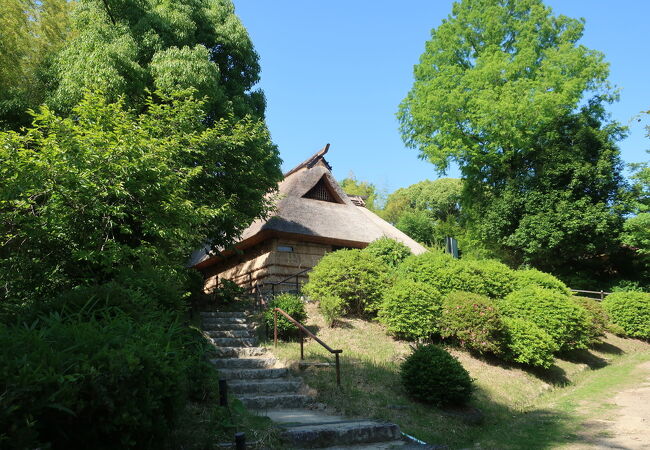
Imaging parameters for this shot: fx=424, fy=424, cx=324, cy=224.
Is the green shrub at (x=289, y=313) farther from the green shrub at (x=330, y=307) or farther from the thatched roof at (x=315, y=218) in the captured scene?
the thatched roof at (x=315, y=218)

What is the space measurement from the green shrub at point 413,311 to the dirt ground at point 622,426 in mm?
3745

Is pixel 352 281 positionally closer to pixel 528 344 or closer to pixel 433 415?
pixel 528 344

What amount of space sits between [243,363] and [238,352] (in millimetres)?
751

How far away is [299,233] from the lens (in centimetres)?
1573

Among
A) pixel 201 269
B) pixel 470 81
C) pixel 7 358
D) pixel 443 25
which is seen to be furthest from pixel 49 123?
pixel 443 25

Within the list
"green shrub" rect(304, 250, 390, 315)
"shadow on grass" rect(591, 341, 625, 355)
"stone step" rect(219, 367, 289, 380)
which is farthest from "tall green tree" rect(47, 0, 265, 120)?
"shadow on grass" rect(591, 341, 625, 355)


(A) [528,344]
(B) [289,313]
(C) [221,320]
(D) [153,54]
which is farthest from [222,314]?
(A) [528,344]

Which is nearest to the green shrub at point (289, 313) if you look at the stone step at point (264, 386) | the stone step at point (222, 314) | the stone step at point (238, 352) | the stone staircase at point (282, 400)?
the stone staircase at point (282, 400)

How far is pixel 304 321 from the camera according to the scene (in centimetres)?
1118

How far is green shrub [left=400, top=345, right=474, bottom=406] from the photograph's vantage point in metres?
6.91

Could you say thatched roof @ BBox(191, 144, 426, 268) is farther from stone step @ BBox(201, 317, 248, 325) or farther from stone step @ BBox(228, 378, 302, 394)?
stone step @ BBox(228, 378, 302, 394)

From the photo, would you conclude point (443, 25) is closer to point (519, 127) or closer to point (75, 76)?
point (519, 127)

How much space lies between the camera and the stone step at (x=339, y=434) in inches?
193

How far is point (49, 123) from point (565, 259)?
21055 millimetres
